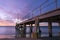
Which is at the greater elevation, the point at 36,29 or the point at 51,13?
the point at 51,13

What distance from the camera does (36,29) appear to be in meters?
22.8

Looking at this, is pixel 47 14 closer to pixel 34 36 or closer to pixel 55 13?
pixel 55 13

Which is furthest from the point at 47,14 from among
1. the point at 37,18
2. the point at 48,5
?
the point at 37,18

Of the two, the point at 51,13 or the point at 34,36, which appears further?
the point at 34,36

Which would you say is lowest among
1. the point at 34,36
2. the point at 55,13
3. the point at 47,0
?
the point at 34,36

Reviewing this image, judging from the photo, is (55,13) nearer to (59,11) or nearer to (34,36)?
(59,11)

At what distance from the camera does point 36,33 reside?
72.8ft

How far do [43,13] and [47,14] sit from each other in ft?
4.52

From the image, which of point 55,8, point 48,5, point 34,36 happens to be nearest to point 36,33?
point 34,36

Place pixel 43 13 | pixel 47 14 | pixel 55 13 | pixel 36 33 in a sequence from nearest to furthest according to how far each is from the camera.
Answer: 1. pixel 55 13
2. pixel 47 14
3. pixel 43 13
4. pixel 36 33

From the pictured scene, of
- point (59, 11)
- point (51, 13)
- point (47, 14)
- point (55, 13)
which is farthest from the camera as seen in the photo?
point (47, 14)

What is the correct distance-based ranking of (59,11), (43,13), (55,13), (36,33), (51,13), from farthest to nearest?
1. (36,33)
2. (43,13)
3. (51,13)
4. (55,13)
5. (59,11)

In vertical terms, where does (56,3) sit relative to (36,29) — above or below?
above

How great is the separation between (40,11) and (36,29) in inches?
112
